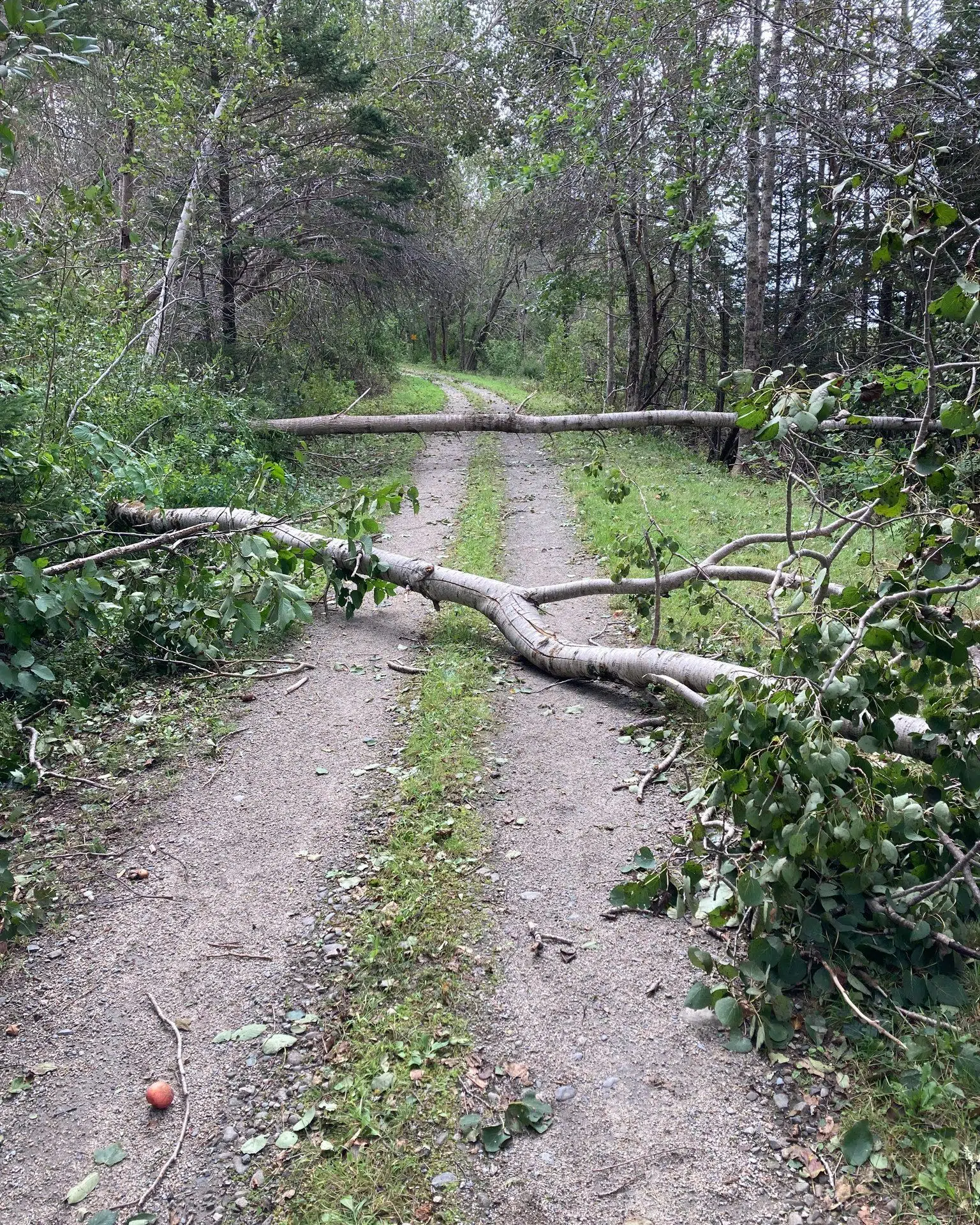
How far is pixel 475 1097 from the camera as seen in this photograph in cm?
249

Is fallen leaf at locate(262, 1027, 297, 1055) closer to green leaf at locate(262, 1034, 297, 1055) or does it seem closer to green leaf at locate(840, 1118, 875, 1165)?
green leaf at locate(262, 1034, 297, 1055)

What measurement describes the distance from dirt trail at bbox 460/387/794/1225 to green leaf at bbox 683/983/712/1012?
0.20m

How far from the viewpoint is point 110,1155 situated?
7.70ft

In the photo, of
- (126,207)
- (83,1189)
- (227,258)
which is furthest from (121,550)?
(227,258)

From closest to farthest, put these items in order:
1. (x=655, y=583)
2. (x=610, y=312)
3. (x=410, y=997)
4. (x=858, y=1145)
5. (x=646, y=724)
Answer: (x=858, y=1145) < (x=410, y=997) < (x=646, y=724) < (x=655, y=583) < (x=610, y=312)

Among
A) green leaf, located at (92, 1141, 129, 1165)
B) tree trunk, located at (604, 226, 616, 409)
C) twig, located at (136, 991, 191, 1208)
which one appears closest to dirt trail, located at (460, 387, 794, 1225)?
twig, located at (136, 991, 191, 1208)

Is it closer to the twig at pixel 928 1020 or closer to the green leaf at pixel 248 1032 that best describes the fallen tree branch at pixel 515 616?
the twig at pixel 928 1020

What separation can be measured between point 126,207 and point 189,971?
37.2ft

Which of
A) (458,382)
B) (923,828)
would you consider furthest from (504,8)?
(923,828)

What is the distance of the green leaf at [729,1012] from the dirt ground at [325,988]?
0.13 metres

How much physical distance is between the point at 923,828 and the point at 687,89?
1304 cm

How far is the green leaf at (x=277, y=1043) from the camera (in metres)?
2.70

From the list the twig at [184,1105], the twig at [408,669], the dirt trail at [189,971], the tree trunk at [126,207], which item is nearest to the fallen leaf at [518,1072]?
the dirt trail at [189,971]

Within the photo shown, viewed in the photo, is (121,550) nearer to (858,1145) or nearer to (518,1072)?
(518,1072)
